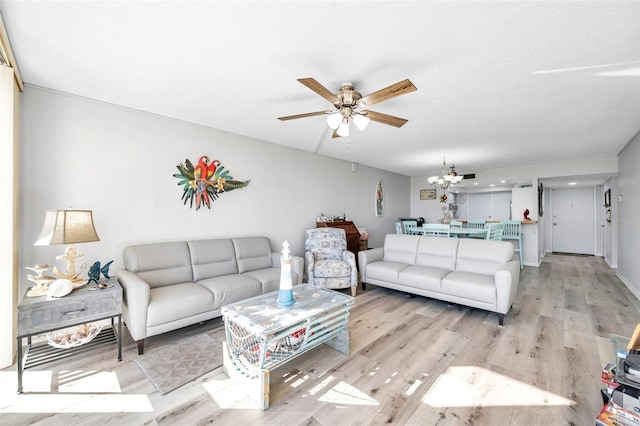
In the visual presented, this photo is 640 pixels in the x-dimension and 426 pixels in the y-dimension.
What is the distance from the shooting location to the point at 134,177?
3.01m

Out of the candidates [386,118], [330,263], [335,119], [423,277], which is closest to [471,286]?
[423,277]

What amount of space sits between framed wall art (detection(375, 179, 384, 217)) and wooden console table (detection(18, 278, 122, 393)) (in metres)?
5.60

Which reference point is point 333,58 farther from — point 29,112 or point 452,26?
point 29,112

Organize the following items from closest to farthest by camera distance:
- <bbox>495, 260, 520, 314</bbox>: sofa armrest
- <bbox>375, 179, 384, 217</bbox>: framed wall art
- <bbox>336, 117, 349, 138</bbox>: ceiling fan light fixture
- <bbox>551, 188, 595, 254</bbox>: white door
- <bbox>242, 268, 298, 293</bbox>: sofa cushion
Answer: <bbox>336, 117, 349, 138</bbox>: ceiling fan light fixture < <bbox>495, 260, 520, 314</bbox>: sofa armrest < <bbox>242, 268, 298, 293</bbox>: sofa cushion < <bbox>375, 179, 384, 217</bbox>: framed wall art < <bbox>551, 188, 595, 254</bbox>: white door

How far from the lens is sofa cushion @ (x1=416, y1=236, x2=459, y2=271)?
374 cm

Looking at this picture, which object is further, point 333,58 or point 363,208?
point 363,208

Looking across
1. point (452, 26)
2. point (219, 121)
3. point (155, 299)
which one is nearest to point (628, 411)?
point (452, 26)

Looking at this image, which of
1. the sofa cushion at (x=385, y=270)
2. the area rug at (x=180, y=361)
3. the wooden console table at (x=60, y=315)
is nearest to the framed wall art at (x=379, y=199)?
the sofa cushion at (x=385, y=270)

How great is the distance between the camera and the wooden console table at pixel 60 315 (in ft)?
6.06

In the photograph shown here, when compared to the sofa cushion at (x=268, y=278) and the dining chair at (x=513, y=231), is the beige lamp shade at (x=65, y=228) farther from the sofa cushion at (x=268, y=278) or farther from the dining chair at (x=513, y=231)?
the dining chair at (x=513, y=231)

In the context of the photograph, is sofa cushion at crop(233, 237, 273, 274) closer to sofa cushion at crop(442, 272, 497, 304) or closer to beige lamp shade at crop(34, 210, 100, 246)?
beige lamp shade at crop(34, 210, 100, 246)

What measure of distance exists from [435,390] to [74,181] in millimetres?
3721

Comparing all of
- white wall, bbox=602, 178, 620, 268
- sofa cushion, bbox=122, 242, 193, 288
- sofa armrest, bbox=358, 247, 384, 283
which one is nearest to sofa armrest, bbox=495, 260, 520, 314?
sofa armrest, bbox=358, 247, 384, 283

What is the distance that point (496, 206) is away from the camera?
8242 mm
